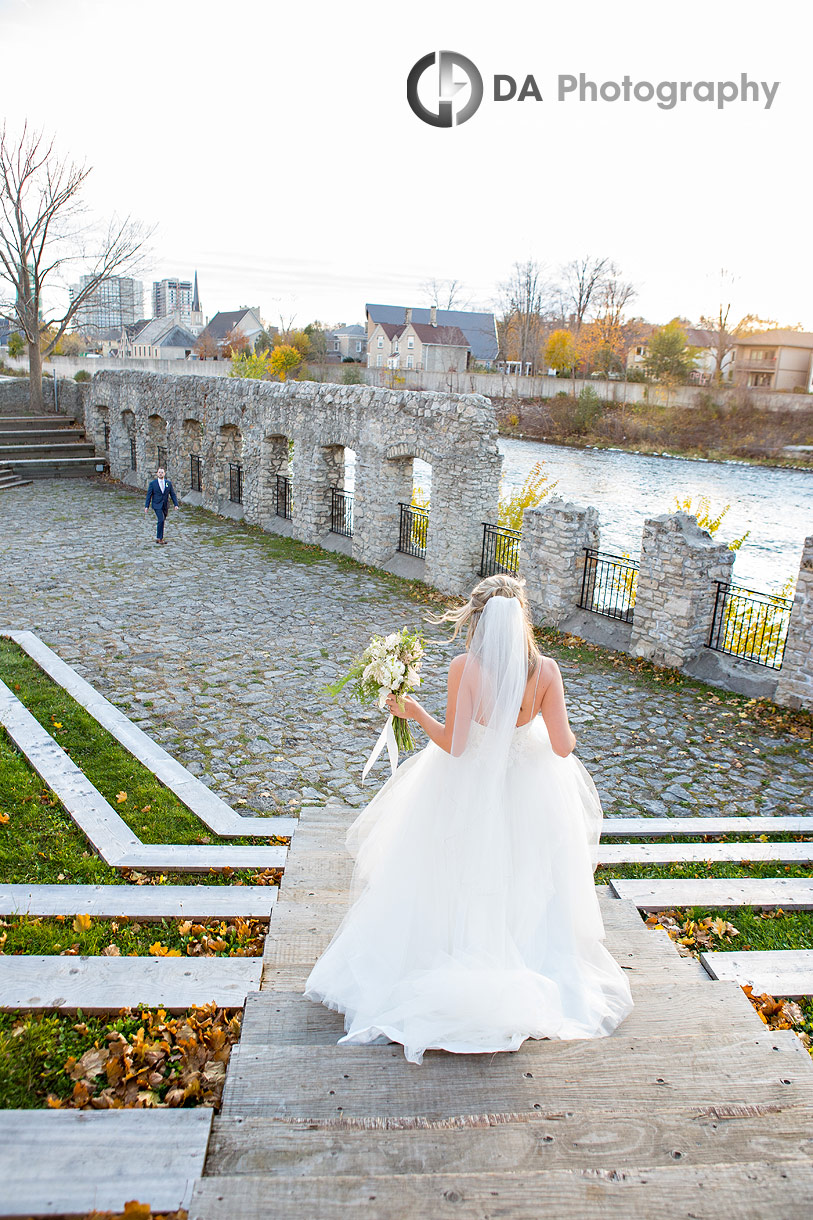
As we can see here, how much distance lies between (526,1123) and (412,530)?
13473 millimetres

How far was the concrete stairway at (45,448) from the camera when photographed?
2570 centimetres

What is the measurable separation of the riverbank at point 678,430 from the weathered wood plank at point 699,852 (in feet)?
128

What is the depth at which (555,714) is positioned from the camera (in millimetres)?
3844

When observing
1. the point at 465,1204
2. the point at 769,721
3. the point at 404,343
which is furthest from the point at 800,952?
the point at 404,343

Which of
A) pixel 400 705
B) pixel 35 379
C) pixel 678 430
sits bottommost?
pixel 400 705

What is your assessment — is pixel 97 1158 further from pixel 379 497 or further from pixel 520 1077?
pixel 379 497

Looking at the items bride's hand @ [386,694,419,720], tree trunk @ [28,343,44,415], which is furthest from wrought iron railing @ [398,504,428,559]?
tree trunk @ [28,343,44,415]

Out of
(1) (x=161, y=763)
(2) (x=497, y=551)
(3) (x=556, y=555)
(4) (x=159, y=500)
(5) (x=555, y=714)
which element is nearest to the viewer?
(5) (x=555, y=714)

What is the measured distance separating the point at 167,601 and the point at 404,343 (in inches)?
2693

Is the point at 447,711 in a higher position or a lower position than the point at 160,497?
higher

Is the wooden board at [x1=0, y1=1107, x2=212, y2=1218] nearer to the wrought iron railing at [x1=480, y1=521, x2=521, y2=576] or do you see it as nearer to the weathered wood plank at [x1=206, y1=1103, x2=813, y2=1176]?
the weathered wood plank at [x1=206, y1=1103, x2=813, y2=1176]

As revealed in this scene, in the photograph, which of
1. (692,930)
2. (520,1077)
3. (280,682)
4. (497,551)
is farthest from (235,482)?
(520,1077)

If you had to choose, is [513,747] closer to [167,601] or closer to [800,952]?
[800,952]

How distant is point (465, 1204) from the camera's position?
2.25 m
